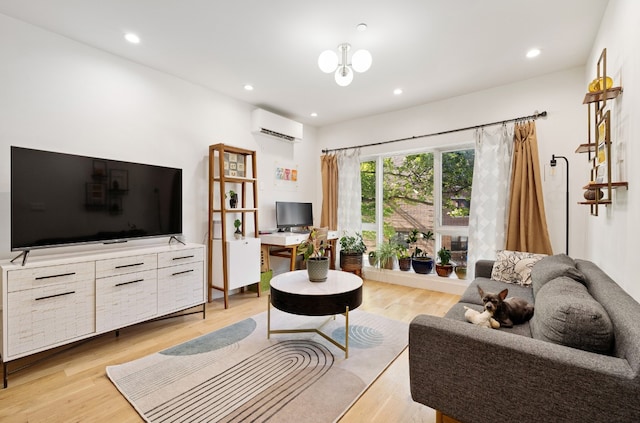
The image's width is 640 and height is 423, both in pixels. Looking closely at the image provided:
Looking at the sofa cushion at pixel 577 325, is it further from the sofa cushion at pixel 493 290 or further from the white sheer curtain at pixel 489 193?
the white sheer curtain at pixel 489 193

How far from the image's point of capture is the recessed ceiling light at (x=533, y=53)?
109 inches

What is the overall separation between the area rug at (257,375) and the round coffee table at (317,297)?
0.17m

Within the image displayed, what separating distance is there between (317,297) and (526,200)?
2.74 meters

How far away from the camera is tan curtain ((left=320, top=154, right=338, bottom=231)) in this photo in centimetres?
502

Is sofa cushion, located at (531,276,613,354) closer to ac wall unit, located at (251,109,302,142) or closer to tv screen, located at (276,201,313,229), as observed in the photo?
tv screen, located at (276,201,313,229)

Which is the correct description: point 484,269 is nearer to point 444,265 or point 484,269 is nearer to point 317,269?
point 444,265

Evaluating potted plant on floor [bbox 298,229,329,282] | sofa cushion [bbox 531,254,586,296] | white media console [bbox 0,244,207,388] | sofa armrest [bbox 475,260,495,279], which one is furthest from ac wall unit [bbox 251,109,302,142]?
sofa cushion [bbox 531,254,586,296]

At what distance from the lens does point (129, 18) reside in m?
2.30

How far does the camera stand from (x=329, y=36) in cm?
252

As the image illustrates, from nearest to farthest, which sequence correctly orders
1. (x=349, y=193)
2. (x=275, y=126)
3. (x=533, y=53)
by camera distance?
(x=533, y=53) → (x=275, y=126) → (x=349, y=193)

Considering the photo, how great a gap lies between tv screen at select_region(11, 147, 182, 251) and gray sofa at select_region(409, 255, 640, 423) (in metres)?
2.69

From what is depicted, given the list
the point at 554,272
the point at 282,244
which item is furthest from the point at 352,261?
the point at 554,272

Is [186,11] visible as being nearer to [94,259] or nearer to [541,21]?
[94,259]

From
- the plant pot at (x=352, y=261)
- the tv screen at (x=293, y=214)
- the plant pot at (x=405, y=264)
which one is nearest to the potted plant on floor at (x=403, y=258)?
the plant pot at (x=405, y=264)
